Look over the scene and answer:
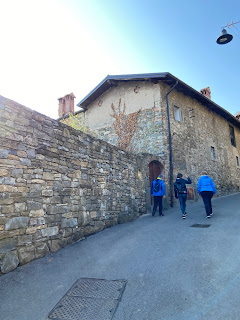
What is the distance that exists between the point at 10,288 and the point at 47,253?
1153 mm

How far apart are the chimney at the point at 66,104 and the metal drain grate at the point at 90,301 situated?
13649mm

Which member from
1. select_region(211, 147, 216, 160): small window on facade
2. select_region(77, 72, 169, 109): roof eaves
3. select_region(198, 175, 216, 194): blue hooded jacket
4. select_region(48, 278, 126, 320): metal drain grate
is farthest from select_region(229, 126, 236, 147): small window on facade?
select_region(48, 278, 126, 320): metal drain grate

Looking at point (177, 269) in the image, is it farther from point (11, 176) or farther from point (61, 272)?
point (11, 176)

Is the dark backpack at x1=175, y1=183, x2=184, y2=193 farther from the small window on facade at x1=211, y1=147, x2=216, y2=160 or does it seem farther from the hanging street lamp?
the small window on facade at x1=211, y1=147, x2=216, y2=160

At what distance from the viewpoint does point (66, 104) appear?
15.9 metres

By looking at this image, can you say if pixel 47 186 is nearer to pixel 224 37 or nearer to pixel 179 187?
pixel 179 187

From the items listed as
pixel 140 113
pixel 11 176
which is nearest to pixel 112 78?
pixel 140 113

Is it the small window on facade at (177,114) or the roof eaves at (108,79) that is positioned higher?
the roof eaves at (108,79)

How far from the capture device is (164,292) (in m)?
2.87

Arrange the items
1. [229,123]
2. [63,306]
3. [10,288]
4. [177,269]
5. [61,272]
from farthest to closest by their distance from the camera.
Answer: [229,123] → [61,272] → [177,269] → [10,288] → [63,306]

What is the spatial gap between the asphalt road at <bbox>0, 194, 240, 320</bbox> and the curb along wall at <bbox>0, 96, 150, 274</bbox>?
0.36 metres

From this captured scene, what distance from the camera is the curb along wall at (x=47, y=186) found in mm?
3828

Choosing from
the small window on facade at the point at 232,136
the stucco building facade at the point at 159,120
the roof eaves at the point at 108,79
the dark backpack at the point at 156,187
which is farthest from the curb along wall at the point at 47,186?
the small window on facade at the point at 232,136

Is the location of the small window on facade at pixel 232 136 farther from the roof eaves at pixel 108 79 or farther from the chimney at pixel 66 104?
the chimney at pixel 66 104
